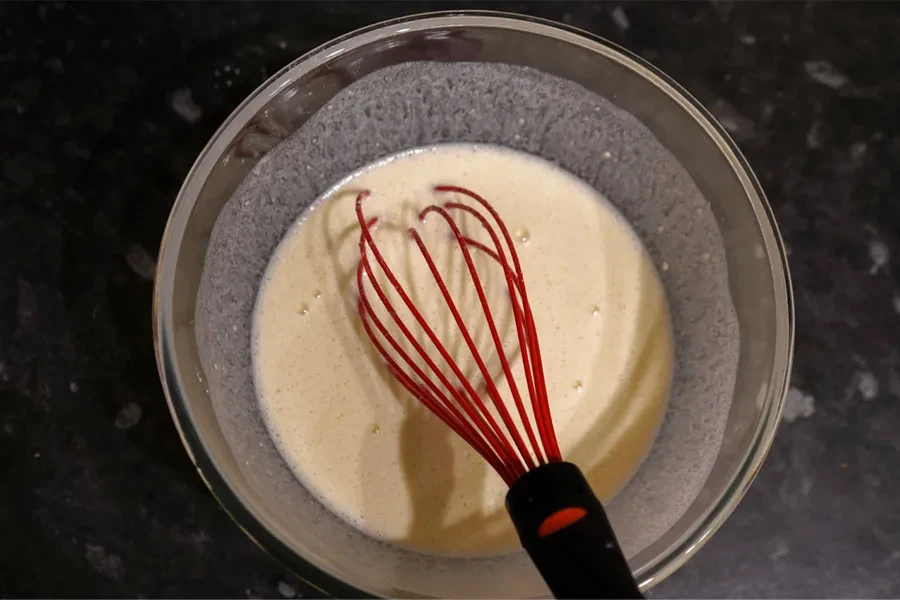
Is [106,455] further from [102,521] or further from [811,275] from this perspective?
[811,275]

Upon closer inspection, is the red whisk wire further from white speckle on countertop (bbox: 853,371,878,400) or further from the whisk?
white speckle on countertop (bbox: 853,371,878,400)

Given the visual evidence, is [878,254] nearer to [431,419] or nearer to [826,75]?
[826,75]

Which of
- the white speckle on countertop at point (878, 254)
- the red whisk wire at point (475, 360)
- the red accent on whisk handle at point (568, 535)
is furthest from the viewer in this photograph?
the white speckle on countertop at point (878, 254)

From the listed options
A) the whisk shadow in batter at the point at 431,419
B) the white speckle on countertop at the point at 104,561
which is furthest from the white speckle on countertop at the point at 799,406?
the white speckle on countertop at the point at 104,561

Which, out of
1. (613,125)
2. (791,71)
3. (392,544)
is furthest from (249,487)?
(791,71)

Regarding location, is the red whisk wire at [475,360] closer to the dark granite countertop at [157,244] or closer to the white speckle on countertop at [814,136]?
the dark granite countertop at [157,244]

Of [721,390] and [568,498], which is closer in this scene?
[568,498]
